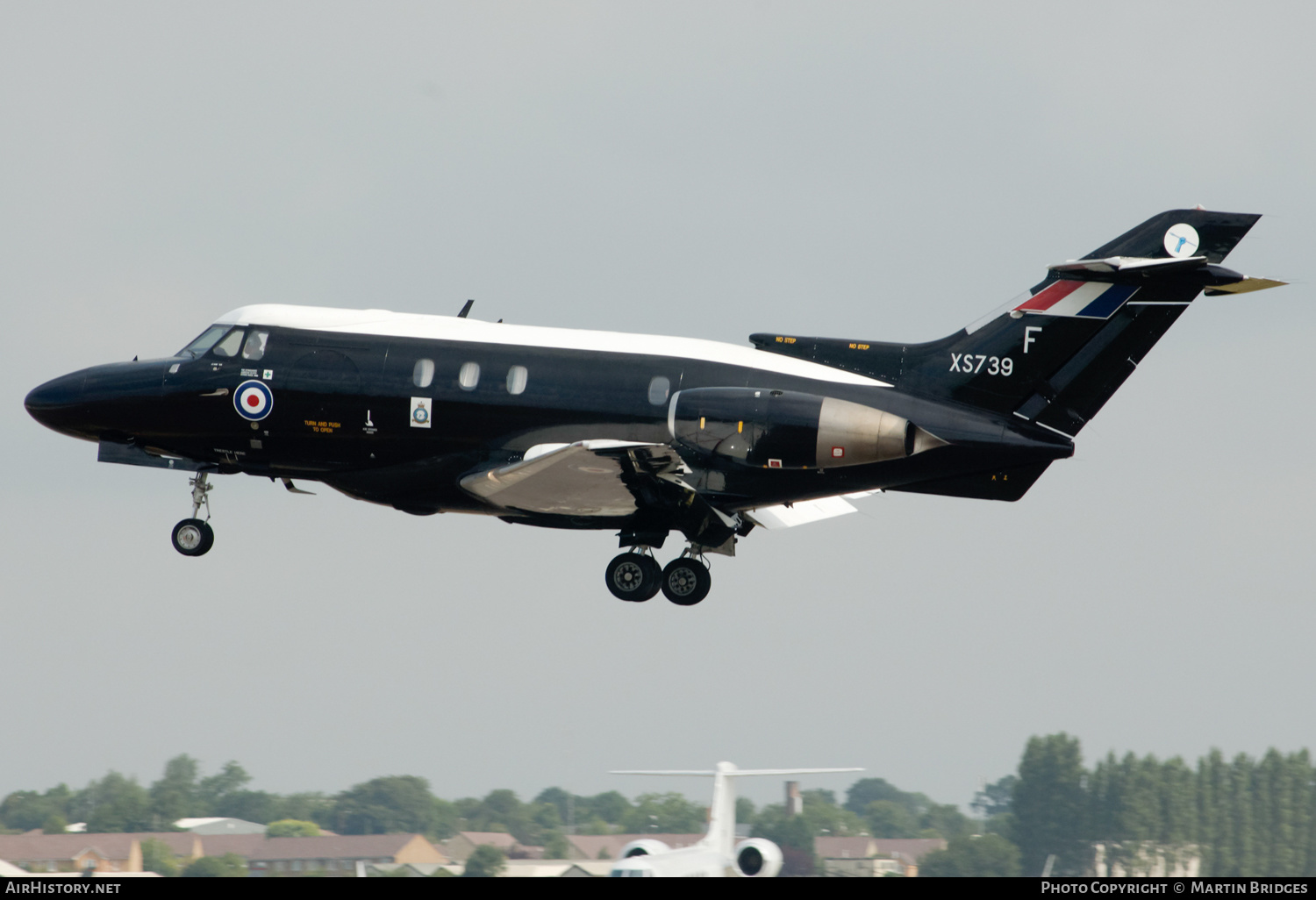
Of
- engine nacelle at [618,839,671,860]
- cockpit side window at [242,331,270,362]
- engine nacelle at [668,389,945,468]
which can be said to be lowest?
engine nacelle at [618,839,671,860]

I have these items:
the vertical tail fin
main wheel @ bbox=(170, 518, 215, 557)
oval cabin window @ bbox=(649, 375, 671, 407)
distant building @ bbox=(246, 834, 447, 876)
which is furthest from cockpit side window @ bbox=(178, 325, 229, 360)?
distant building @ bbox=(246, 834, 447, 876)

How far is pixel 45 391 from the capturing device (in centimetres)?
2953

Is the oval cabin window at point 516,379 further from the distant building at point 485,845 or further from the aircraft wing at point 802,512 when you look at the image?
the distant building at point 485,845

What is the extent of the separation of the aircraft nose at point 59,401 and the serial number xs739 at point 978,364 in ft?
49.1

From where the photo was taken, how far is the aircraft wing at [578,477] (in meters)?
25.3

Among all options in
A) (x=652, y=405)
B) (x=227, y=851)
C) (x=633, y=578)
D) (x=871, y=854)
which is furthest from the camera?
(x=871, y=854)

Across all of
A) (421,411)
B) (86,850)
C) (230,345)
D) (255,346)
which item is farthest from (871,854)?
(230,345)

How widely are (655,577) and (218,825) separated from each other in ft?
79.4

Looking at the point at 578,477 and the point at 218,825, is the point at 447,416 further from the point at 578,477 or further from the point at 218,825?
the point at 218,825

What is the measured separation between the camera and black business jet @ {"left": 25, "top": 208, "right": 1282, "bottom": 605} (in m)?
25.6

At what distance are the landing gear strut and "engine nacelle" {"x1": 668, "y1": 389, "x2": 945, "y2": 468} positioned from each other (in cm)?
301

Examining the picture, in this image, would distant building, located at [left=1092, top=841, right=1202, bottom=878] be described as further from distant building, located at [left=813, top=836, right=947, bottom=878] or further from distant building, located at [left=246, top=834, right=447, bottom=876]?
distant building, located at [left=246, top=834, right=447, bottom=876]

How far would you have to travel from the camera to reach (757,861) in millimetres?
34938
